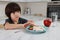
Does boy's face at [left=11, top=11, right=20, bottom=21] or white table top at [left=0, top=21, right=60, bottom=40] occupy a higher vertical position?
boy's face at [left=11, top=11, right=20, bottom=21]

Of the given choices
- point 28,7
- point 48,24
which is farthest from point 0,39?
point 28,7

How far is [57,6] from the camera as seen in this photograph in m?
1.92

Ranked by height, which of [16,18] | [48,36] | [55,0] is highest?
[55,0]

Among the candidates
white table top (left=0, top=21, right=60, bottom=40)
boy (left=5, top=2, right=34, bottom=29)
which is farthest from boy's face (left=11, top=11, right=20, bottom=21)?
white table top (left=0, top=21, right=60, bottom=40)

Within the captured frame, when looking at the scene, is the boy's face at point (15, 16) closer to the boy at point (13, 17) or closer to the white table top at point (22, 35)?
the boy at point (13, 17)

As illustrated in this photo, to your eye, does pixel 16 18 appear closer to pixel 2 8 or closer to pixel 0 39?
pixel 0 39

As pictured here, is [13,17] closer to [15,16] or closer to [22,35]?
[15,16]

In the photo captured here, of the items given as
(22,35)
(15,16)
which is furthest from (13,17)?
(22,35)

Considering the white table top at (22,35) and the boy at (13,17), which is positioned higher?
the boy at (13,17)

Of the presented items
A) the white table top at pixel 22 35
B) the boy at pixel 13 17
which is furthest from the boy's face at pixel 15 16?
the white table top at pixel 22 35

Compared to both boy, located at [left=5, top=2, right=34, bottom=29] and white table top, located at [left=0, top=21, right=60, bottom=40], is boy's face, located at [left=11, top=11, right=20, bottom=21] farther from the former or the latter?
white table top, located at [left=0, top=21, right=60, bottom=40]

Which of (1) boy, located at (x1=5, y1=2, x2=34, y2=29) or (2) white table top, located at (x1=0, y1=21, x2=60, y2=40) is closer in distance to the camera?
(2) white table top, located at (x1=0, y1=21, x2=60, y2=40)

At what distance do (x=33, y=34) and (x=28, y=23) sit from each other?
0.19 metres

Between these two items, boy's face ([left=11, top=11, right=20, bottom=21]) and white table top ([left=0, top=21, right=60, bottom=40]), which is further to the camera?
boy's face ([left=11, top=11, right=20, bottom=21])
